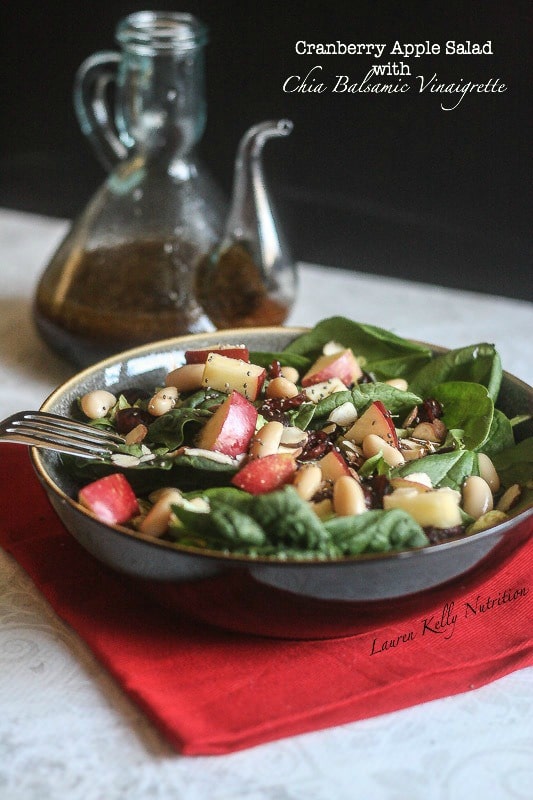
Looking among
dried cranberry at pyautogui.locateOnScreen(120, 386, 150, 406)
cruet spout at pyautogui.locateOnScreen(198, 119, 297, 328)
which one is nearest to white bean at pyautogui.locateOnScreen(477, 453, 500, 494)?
dried cranberry at pyautogui.locateOnScreen(120, 386, 150, 406)

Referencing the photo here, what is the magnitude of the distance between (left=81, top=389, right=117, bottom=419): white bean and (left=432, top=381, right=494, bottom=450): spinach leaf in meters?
0.43

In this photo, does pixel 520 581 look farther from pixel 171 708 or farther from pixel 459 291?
pixel 459 291

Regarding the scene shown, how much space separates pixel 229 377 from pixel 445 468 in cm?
30

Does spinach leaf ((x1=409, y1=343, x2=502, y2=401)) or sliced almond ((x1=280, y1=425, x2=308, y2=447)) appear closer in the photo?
sliced almond ((x1=280, y1=425, x2=308, y2=447))

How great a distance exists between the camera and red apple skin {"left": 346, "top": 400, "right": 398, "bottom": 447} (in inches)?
45.3

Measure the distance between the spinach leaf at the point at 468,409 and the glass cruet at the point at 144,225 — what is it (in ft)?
1.70

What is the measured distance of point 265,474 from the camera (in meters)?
1.04

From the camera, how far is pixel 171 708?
0.91 m

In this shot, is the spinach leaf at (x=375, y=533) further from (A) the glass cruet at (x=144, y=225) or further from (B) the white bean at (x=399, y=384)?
(A) the glass cruet at (x=144, y=225)

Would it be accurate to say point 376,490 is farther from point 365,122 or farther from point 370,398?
point 365,122

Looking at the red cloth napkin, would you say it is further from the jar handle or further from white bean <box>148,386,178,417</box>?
the jar handle

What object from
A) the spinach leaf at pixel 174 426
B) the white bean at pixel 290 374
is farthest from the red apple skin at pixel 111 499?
the white bean at pixel 290 374

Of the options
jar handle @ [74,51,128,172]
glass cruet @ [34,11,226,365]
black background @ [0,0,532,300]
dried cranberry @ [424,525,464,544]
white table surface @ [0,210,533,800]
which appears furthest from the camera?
black background @ [0,0,532,300]

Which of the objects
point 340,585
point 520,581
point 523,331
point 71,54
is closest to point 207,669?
point 340,585
